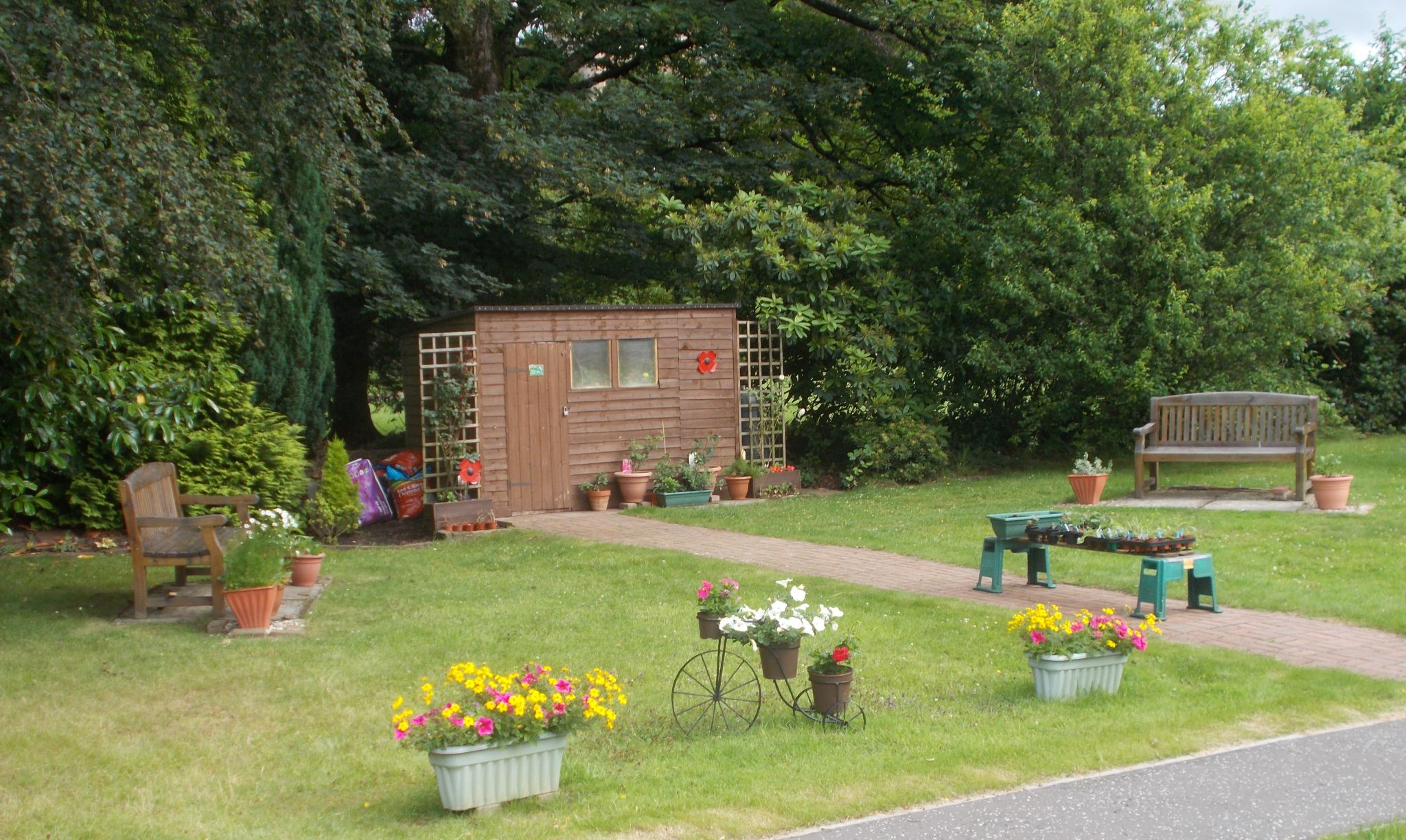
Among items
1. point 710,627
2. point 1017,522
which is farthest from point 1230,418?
point 710,627

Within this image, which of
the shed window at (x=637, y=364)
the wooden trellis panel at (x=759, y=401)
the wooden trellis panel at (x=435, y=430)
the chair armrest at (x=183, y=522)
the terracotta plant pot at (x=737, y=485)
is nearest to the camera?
the chair armrest at (x=183, y=522)

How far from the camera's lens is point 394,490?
14.5 meters

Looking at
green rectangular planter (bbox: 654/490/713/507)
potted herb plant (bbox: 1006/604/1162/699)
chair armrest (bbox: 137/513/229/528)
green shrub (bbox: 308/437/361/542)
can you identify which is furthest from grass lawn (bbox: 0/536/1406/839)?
green rectangular planter (bbox: 654/490/713/507)

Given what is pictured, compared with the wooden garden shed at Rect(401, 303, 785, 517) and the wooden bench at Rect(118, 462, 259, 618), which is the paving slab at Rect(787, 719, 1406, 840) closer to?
the wooden bench at Rect(118, 462, 259, 618)

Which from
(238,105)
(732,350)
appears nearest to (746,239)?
(732,350)

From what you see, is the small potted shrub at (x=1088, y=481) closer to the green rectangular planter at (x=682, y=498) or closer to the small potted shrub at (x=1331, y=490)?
the small potted shrub at (x=1331, y=490)

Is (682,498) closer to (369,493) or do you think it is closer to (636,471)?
(636,471)

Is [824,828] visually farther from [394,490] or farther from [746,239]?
[746,239]

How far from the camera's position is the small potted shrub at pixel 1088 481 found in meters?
13.4

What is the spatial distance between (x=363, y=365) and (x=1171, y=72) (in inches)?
510

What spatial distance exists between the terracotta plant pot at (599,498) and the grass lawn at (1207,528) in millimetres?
562

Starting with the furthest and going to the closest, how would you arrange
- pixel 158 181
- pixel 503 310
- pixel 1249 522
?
pixel 503 310
pixel 1249 522
pixel 158 181

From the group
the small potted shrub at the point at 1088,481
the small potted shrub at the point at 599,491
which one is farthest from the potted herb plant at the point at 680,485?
the small potted shrub at the point at 1088,481

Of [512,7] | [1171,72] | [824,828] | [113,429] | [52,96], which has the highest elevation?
[512,7]
